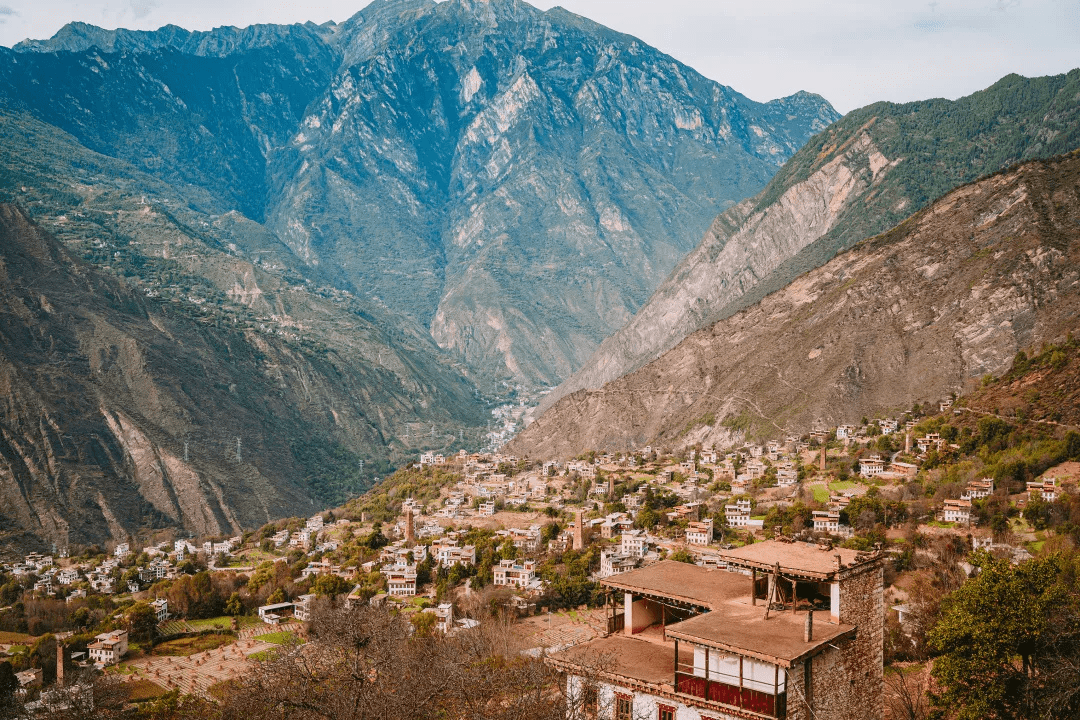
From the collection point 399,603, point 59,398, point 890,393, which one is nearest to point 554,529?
point 399,603

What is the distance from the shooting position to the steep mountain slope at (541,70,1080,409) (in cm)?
12562

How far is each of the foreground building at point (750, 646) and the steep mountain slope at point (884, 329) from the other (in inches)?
2105

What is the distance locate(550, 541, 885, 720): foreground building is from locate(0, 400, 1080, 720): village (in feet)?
0.13

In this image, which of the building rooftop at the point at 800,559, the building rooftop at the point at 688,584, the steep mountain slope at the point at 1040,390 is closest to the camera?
the building rooftop at the point at 800,559

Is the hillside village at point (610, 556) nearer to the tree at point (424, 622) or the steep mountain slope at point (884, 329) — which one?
the tree at point (424, 622)

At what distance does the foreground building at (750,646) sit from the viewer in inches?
556

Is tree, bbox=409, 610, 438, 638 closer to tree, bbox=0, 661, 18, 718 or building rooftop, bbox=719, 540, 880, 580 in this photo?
tree, bbox=0, 661, 18, 718

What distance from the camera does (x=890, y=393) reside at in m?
72.5

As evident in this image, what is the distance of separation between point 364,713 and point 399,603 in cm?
2550

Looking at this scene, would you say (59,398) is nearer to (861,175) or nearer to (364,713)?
(364,713)

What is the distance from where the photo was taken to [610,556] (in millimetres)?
40375

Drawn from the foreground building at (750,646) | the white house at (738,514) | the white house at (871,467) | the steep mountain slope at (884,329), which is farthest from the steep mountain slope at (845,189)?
the foreground building at (750,646)

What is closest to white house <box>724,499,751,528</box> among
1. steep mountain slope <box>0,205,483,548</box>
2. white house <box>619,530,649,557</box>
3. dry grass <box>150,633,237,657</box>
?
white house <box>619,530,649,557</box>

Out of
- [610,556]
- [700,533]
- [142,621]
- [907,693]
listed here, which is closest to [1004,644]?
[907,693]
